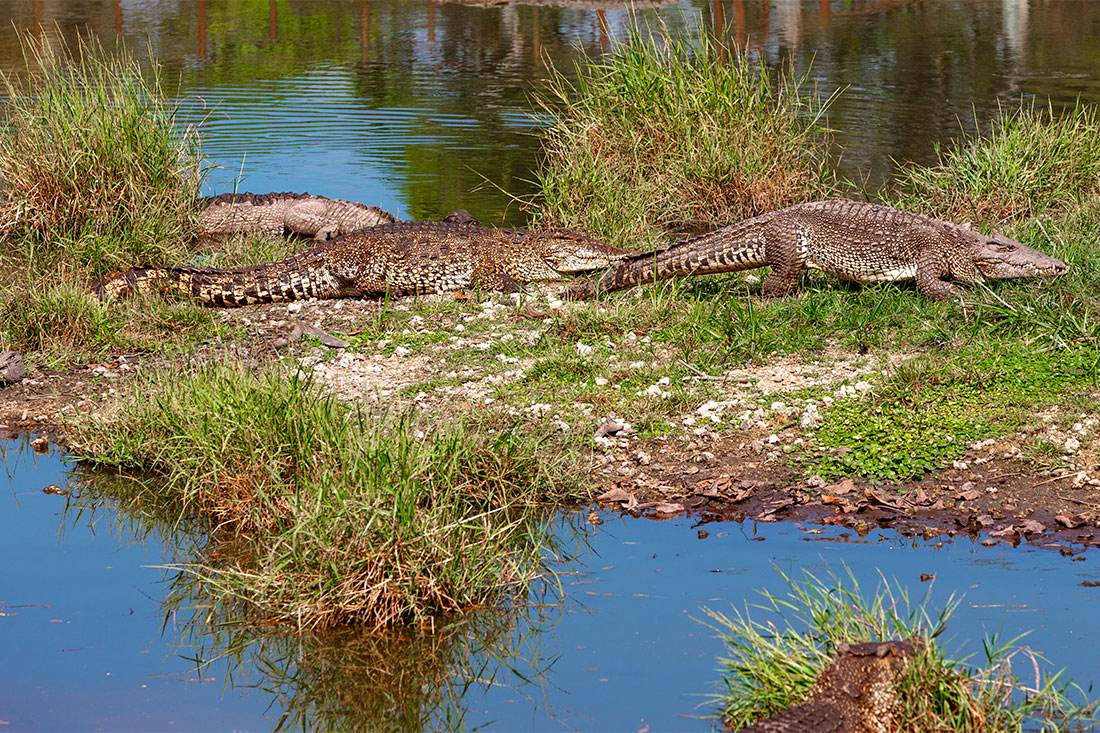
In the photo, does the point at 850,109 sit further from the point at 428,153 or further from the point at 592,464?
the point at 592,464

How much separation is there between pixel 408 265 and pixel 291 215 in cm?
245

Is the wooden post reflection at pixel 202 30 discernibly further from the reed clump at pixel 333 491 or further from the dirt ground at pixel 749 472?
the reed clump at pixel 333 491

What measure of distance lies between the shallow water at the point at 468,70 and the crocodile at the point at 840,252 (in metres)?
3.25

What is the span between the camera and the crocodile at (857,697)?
386cm

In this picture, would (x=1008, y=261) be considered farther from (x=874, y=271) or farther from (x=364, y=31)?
(x=364, y=31)

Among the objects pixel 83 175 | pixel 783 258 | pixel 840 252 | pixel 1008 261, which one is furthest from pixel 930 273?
pixel 83 175

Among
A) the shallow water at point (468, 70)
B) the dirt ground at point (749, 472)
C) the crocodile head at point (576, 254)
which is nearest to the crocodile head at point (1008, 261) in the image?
the dirt ground at point (749, 472)

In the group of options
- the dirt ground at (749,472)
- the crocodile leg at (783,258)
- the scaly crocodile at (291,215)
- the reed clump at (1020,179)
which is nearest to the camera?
the dirt ground at (749,472)

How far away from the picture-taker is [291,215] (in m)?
11.5

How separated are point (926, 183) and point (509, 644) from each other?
7.36 m

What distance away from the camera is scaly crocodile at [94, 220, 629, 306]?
9375 millimetres

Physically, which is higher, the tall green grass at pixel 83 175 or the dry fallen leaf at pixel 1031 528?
the tall green grass at pixel 83 175

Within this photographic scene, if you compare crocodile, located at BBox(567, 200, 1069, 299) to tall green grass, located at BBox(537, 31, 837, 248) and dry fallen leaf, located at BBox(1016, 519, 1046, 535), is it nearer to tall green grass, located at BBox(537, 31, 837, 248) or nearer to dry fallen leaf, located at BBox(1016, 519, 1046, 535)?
tall green grass, located at BBox(537, 31, 837, 248)

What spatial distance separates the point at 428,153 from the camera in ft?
48.1
